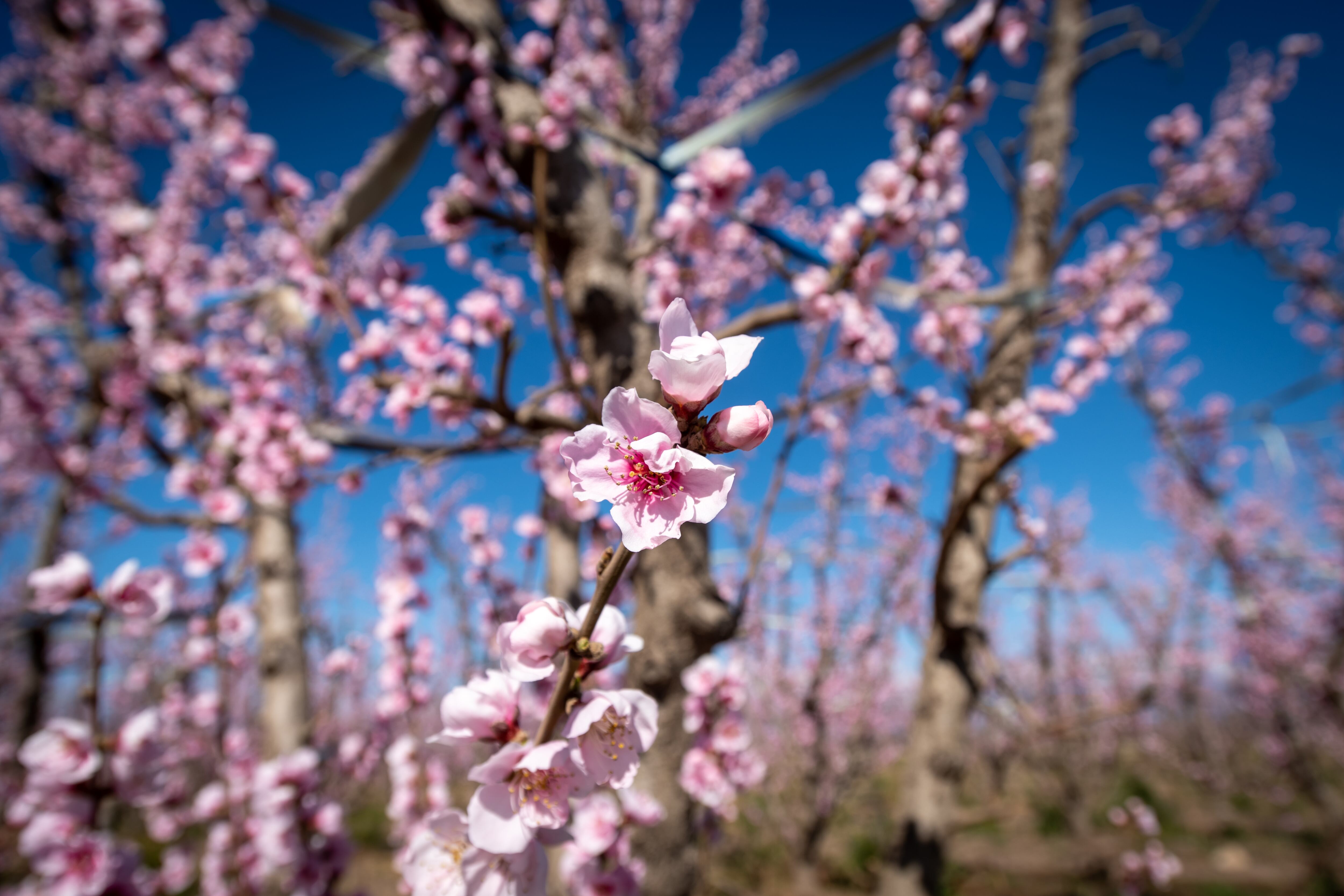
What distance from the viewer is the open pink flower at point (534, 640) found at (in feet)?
2.38

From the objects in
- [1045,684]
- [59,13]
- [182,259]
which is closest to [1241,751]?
[1045,684]

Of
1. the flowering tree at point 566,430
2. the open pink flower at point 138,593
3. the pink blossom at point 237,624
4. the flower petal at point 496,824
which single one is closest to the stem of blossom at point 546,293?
the flowering tree at point 566,430

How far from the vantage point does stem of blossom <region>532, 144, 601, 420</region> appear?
1.60 m

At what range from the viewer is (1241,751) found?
17406 millimetres

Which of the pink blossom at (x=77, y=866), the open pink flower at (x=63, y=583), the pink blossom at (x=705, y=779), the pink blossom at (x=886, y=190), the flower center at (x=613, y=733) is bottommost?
the pink blossom at (x=705, y=779)

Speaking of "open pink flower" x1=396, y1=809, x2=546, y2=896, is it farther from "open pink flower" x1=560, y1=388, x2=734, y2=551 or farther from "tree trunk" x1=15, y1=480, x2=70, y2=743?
"tree trunk" x1=15, y1=480, x2=70, y2=743

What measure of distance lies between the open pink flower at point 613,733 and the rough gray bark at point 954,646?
1.45 metres

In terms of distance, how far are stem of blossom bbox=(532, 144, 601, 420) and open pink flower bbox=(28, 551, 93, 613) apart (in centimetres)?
→ 133

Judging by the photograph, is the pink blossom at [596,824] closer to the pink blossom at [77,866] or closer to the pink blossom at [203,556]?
the pink blossom at [77,866]

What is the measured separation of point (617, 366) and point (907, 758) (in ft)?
7.09

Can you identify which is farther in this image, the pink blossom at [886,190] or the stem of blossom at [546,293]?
the pink blossom at [886,190]

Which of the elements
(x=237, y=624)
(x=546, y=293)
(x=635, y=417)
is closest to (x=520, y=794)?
(x=635, y=417)

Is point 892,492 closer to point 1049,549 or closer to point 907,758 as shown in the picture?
point 1049,549

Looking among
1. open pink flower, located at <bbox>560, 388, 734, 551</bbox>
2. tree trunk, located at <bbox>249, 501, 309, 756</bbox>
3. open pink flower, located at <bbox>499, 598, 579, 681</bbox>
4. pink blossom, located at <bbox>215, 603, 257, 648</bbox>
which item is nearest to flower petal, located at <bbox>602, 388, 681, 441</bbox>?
open pink flower, located at <bbox>560, 388, 734, 551</bbox>
